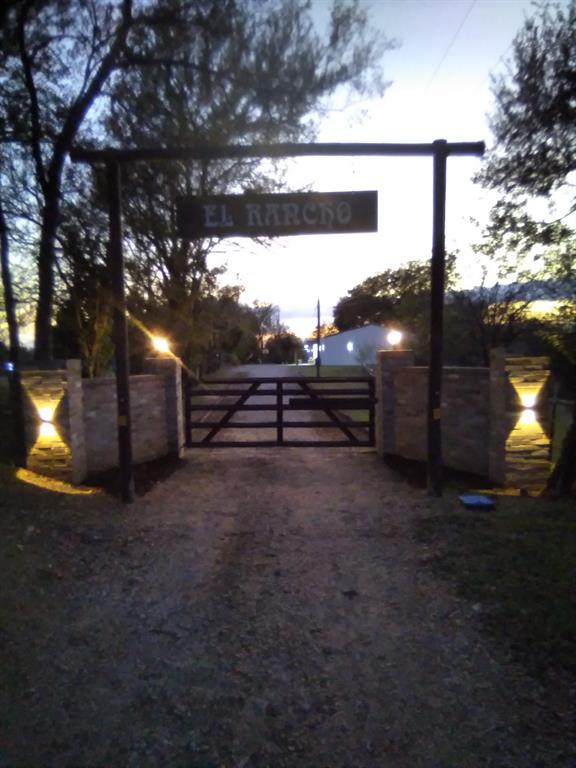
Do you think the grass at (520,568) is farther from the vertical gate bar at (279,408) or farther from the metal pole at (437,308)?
the vertical gate bar at (279,408)

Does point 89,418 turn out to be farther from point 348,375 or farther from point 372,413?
point 348,375

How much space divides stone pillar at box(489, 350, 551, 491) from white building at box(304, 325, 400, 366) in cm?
4238

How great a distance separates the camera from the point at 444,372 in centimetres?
1034

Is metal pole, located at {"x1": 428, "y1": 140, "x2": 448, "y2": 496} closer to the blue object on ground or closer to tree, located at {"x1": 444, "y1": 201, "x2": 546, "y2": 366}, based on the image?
the blue object on ground

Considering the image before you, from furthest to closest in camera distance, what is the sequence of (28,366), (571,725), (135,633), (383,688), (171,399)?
(171,399), (28,366), (135,633), (383,688), (571,725)

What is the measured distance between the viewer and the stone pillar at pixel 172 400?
476 inches

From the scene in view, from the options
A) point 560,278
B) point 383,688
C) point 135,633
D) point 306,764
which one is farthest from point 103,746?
point 560,278

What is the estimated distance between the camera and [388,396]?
11.8 m

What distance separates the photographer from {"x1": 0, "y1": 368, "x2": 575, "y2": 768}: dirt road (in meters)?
3.27

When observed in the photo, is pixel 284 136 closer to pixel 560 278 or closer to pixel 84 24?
pixel 84 24

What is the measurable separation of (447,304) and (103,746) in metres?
25.4

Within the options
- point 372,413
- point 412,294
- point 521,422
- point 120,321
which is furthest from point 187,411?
point 412,294

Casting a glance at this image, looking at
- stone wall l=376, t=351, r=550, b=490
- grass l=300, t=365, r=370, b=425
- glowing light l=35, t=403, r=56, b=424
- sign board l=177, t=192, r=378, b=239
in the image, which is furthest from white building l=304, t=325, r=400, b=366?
glowing light l=35, t=403, r=56, b=424

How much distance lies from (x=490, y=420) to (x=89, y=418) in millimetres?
6210
